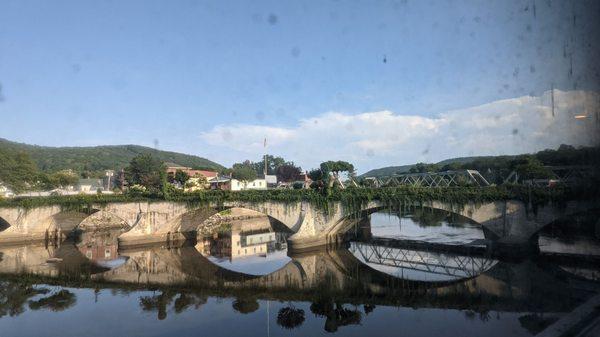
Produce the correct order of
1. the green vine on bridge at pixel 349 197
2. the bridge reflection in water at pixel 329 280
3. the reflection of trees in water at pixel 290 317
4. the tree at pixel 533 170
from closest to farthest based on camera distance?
1. the reflection of trees in water at pixel 290 317
2. the bridge reflection in water at pixel 329 280
3. the green vine on bridge at pixel 349 197
4. the tree at pixel 533 170

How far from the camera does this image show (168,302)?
1900cm

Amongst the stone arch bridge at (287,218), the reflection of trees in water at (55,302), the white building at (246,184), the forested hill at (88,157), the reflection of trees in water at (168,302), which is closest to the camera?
the reflection of trees in water at (168,302)

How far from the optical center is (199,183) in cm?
5247

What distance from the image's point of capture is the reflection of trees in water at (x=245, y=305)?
58.1 feet

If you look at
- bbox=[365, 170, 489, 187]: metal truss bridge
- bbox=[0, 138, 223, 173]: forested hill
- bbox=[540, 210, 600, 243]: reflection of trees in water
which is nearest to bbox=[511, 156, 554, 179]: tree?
bbox=[540, 210, 600, 243]: reflection of trees in water

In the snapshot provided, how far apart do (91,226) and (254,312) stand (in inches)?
1482

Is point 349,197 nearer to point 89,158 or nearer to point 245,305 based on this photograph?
point 245,305

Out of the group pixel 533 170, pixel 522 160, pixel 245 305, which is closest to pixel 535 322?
pixel 245 305

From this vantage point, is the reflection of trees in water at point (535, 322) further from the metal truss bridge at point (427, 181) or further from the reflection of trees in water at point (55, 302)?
the reflection of trees in water at point (55, 302)

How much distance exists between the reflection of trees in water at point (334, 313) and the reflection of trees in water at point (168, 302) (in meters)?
5.59

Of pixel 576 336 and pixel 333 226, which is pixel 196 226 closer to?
pixel 333 226

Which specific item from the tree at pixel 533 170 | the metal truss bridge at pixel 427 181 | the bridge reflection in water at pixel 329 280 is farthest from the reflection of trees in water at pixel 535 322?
the tree at pixel 533 170

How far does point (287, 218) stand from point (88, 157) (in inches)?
5560

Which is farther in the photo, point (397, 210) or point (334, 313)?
point (397, 210)
